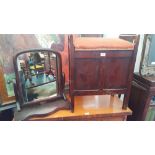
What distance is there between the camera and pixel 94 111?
4.02 feet

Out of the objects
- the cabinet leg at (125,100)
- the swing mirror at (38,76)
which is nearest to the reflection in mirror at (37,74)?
the swing mirror at (38,76)

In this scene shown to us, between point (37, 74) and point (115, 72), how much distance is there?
1.86ft

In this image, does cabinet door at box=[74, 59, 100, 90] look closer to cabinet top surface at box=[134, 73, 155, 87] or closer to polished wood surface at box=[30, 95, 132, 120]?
polished wood surface at box=[30, 95, 132, 120]

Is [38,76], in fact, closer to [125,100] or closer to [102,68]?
[102,68]

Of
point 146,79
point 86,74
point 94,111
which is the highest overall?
point 86,74

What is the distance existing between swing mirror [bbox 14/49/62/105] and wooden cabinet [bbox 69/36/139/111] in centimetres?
19

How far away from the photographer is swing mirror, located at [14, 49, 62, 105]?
1.14 m

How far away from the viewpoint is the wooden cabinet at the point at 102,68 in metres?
1.02

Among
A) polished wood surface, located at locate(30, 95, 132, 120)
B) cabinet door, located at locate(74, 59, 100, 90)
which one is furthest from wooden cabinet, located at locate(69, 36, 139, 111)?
polished wood surface, located at locate(30, 95, 132, 120)

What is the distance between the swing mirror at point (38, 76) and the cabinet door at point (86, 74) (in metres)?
0.19

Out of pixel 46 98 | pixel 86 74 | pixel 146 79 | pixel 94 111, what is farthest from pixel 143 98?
pixel 46 98

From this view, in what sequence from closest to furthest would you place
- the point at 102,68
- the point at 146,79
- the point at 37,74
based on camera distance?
the point at 102,68 < the point at 37,74 < the point at 146,79

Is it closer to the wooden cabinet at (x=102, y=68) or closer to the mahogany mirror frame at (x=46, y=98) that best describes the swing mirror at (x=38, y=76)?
the mahogany mirror frame at (x=46, y=98)
